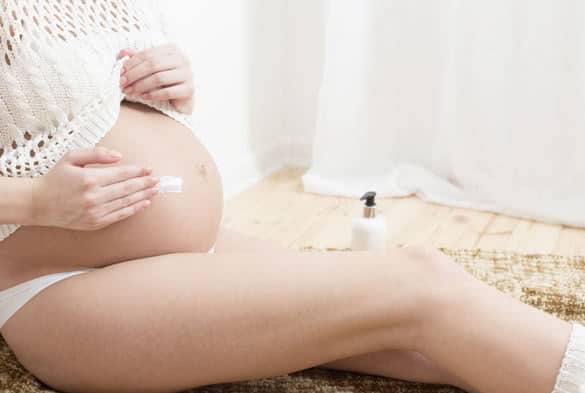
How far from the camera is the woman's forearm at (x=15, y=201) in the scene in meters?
0.85

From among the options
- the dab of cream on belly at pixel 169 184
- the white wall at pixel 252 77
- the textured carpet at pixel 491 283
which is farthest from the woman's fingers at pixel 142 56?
the white wall at pixel 252 77

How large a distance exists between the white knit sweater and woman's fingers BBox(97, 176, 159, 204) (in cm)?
11

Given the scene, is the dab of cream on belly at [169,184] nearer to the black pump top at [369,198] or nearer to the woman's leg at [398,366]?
the woman's leg at [398,366]

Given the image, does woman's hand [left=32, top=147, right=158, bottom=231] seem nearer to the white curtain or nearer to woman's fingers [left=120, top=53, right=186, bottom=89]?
woman's fingers [left=120, top=53, right=186, bottom=89]

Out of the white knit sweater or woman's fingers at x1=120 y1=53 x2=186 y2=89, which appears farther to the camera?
woman's fingers at x1=120 y1=53 x2=186 y2=89

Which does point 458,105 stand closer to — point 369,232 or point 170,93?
point 369,232

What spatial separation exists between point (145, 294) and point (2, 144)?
0.96 ft

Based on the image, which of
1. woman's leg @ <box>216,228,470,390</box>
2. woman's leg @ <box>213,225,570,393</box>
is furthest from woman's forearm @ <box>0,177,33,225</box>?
woman's leg @ <box>213,225,570,393</box>

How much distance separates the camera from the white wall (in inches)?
85.4

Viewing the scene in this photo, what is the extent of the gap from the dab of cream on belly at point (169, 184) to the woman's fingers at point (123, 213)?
0.04 m

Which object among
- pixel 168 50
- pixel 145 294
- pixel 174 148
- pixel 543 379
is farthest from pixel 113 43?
pixel 543 379

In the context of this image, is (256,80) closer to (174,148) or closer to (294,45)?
(294,45)

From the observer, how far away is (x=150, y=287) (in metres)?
0.88

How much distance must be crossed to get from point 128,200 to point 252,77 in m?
1.67
